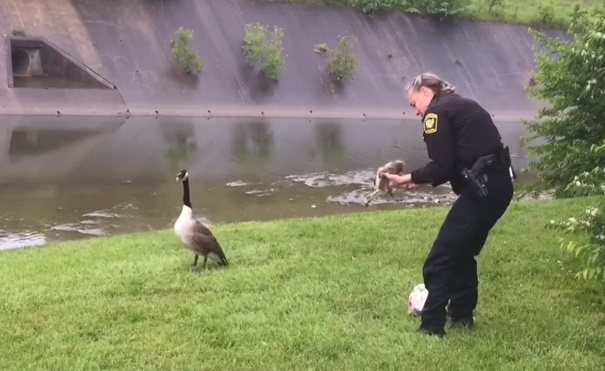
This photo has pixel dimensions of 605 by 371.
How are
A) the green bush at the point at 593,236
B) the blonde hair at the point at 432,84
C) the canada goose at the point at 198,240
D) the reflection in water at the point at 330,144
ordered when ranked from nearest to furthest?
1. the green bush at the point at 593,236
2. the blonde hair at the point at 432,84
3. the canada goose at the point at 198,240
4. the reflection in water at the point at 330,144

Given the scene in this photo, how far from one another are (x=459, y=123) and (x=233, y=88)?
31.7 m

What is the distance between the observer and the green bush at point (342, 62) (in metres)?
39.5

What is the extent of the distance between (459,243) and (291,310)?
169 cm

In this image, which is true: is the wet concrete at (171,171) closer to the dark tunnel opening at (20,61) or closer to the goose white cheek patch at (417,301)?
the dark tunnel opening at (20,61)

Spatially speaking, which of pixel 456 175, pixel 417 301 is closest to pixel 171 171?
pixel 417 301

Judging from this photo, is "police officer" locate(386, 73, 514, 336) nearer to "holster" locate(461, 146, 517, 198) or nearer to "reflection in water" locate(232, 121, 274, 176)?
"holster" locate(461, 146, 517, 198)

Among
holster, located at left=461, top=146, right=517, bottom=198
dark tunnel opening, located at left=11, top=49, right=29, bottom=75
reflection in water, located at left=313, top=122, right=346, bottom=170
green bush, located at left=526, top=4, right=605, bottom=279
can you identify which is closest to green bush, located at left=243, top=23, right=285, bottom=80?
reflection in water, located at left=313, top=122, right=346, bottom=170

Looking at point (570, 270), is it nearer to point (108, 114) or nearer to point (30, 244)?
point (30, 244)

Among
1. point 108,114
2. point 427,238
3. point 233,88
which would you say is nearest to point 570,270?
point 427,238

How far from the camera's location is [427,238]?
9.53m

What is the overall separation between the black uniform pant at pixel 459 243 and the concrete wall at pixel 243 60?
27.1m

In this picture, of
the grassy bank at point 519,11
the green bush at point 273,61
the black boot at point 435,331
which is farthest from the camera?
the grassy bank at point 519,11

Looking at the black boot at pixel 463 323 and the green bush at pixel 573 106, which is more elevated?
the green bush at pixel 573 106

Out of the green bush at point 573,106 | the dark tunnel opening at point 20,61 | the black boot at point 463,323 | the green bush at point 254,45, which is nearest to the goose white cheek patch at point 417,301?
the black boot at point 463,323
